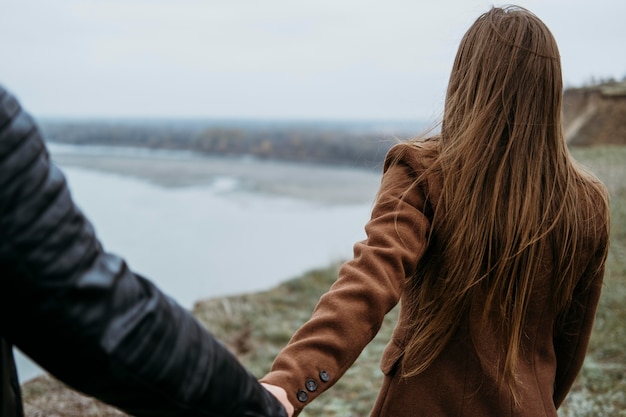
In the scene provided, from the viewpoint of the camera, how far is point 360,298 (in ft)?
4.95

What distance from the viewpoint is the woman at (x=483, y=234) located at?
1.58 m

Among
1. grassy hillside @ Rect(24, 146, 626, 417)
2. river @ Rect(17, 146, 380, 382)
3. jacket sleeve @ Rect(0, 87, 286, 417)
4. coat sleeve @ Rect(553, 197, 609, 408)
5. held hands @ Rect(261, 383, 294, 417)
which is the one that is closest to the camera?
jacket sleeve @ Rect(0, 87, 286, 417)

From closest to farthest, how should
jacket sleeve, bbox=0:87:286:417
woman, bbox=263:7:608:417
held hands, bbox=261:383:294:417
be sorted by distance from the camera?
1. jacket sleeve, bbox=0:87:286:417
2. held hands, bbox=261:383:294:417
3. woman, bbox=263:7:608:417

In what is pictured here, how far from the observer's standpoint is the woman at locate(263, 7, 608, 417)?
1.58m

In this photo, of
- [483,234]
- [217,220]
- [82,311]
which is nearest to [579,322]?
[483,234]

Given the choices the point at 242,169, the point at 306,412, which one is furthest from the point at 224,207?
the point at 306,412

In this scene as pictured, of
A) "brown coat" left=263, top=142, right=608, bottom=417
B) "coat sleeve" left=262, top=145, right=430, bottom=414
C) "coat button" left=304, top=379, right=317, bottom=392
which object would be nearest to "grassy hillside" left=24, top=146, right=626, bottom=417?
"brown coat" left=263, top=142, right=608, bottom=417

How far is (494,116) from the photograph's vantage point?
5.26 feet

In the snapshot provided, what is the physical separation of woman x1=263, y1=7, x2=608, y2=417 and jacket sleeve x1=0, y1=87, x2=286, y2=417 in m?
0.52

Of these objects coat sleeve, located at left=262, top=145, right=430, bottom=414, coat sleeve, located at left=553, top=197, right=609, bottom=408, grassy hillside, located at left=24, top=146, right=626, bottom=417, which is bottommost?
grassy hillside, located at left=24, top=146, right=626, bottom=417

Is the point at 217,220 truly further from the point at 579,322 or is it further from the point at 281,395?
the point at 281,395

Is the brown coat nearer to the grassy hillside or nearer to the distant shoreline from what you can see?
the grassy hillside

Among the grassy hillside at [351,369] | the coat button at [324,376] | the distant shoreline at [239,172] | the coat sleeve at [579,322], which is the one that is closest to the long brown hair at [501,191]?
the coat sleeve at [579,322]

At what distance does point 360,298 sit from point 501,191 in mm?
417
